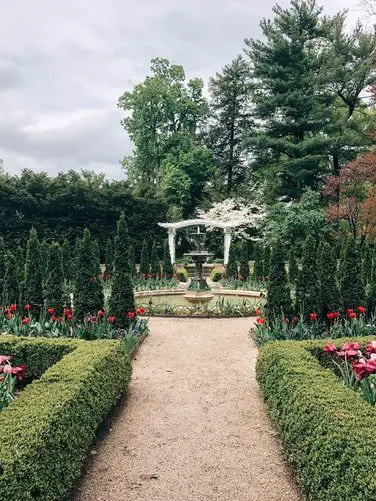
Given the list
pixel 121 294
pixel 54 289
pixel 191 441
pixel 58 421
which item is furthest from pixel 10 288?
pixel 58 421

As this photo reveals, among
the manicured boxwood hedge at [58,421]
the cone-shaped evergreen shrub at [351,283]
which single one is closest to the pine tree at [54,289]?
the manicured boxwood hedge at [58,421]

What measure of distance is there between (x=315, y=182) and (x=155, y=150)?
10.2 meters

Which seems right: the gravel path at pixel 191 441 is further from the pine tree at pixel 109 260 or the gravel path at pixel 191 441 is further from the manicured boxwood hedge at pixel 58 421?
the pine tree at pixel 109 260

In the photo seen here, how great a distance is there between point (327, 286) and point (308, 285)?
0.39 meters

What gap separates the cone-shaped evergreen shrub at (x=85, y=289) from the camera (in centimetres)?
784

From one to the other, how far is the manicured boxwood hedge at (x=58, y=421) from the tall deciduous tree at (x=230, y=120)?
25.2 m

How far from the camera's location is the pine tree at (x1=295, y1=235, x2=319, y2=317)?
775cm

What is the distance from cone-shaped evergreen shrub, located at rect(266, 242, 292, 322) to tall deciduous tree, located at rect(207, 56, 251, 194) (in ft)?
71.4

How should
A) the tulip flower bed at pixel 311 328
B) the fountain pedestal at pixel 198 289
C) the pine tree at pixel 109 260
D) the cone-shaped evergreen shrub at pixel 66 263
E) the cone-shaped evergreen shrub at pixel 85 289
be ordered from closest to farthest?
the tulip flower bed at pixel 311 328 < the cone-shaped evergreen shrub at pixel 85 289 < the fountain pedestal at pixel 198 289 < the cone-shaped evergreen shrub at pixel 66 263 < the pine tree at pixel 109 260

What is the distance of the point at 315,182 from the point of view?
25.8 meters

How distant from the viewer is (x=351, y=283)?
26.9 ft

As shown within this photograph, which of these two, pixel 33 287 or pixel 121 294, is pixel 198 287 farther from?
pixel 33 287

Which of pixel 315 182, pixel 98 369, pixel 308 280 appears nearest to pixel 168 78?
pixel 315 182

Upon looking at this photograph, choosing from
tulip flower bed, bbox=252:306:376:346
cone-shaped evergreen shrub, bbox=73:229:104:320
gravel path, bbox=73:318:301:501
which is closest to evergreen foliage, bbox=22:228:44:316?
cone-shaped evergreen shrub, bbox=73:229:104:320
